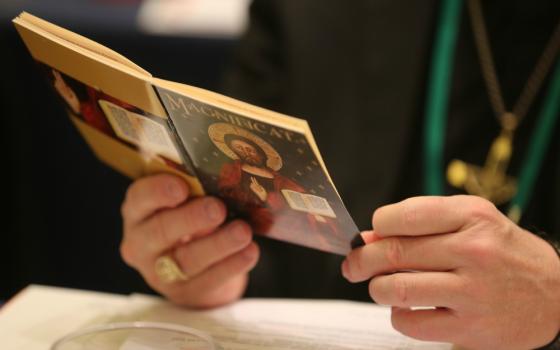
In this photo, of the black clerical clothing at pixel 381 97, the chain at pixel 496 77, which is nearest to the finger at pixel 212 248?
the black clerical clothing at pixel 381 97

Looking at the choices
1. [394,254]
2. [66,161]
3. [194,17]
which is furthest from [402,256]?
[194,17]

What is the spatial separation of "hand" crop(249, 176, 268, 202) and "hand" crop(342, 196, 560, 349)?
9 cm

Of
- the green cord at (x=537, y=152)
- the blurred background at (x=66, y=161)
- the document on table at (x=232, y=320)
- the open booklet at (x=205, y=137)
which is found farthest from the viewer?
the blurred background at (x=66, y=161)

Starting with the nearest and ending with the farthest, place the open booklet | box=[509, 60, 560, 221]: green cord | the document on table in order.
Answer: the open booklet
the document on table
box=[509, 60, 560, 221]: green cord

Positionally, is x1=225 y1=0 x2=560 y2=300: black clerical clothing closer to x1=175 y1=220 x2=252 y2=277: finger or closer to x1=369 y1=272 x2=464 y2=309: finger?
x1=175 y1=220 x2=252 y2=277: finger

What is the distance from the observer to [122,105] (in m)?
0.59

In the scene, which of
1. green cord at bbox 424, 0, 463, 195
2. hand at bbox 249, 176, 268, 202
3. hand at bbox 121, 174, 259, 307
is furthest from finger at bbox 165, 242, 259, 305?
green cord at bbox 424, 0, 463, 195

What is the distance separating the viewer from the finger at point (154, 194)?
2.15 ft

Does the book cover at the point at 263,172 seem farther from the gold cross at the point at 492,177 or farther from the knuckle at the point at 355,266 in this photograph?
the gold cross at the point at 492,177

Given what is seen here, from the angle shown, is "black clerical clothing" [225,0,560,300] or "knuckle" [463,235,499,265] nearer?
"knuckle" [463,235,499,265]

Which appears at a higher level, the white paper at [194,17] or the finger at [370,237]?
the finger at [370,237]

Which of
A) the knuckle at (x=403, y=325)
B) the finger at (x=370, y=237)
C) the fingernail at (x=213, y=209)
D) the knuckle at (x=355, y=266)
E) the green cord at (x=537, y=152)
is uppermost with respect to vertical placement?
the fingernail at (x=213, y=209)

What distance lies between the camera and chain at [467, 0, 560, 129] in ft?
3.33

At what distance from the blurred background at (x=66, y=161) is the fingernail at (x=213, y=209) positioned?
82 centimetres
